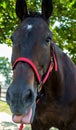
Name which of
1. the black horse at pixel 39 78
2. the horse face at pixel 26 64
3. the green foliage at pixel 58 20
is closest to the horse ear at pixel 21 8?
the black horse at pixel 39 78

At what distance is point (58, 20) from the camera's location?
9.05 meters

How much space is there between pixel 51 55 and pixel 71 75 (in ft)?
2.70

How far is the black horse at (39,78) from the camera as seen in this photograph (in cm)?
290

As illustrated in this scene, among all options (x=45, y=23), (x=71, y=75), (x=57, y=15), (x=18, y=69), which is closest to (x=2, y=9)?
(x=57, y=15)

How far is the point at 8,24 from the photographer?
891 cm

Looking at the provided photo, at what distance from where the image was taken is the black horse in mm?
2904

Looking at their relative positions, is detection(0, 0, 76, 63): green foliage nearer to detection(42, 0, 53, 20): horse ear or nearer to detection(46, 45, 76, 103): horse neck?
detection(46, 45, 76, 103): horse neck

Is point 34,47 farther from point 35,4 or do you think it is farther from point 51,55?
point 35,4

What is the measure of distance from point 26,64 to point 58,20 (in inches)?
243

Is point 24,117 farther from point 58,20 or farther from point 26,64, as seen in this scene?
point 58,20

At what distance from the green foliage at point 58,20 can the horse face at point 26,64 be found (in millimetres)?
4916

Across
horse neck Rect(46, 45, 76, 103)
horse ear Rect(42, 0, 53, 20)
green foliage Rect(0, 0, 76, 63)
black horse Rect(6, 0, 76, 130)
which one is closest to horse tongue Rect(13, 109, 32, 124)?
black horse Rect(6, 0, 76, 130)

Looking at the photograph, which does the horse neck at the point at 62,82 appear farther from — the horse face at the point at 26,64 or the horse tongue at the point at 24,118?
the horse tongue at the point at 24,118

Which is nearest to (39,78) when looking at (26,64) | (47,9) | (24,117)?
(26,64)
